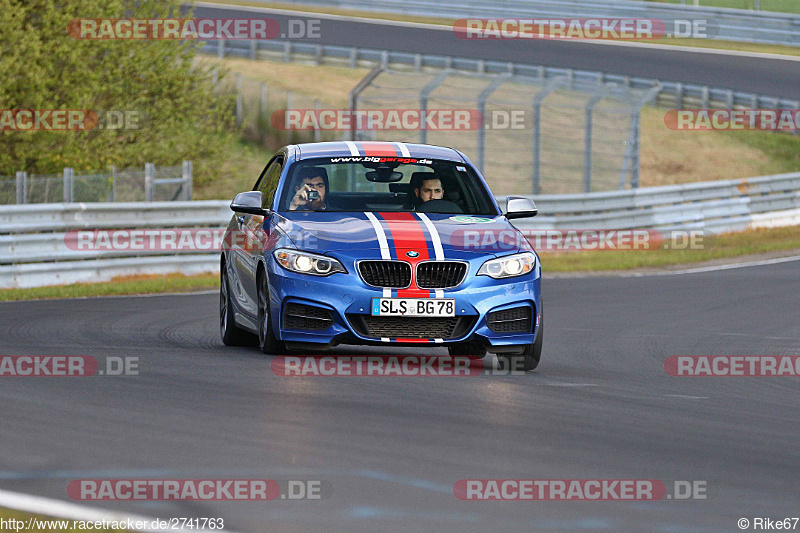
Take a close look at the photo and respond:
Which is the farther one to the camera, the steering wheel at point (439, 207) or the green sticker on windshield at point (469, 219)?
the steering wheel at point (439, 207)

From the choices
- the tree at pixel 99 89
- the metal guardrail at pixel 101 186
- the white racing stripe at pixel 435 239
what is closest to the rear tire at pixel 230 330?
the white racing stripe at pixel 435 239

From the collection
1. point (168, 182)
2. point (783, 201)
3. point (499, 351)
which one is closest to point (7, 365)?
point (499, 351)

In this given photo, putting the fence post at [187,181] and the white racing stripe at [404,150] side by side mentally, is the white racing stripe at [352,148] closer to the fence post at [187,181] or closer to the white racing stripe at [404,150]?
the white racing stripe at [404,150]

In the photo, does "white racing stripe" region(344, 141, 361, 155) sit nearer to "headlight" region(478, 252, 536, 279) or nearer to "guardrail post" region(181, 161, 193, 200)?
"headlight" region(478, 252, 536, 279)

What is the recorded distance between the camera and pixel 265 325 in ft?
34.8

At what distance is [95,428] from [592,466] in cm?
251

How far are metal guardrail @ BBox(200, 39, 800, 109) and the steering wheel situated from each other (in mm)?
22684

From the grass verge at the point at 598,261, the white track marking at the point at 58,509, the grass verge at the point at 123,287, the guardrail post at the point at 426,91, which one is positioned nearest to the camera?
the white track marking at the point at 58,509

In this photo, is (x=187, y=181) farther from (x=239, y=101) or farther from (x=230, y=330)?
(x=239, y=101)

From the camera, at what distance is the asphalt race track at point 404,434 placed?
575 centimetres

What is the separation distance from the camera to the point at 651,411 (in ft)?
28.2

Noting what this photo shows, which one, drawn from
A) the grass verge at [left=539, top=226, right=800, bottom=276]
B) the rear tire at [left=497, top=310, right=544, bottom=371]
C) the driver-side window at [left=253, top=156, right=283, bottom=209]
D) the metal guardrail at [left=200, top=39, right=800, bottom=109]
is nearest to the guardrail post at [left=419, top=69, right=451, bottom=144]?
the grass verge at [left=539, top=226, right=800, bottom=276]

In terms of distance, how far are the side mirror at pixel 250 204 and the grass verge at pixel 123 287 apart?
7.04 m

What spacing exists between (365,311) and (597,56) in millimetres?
35921
